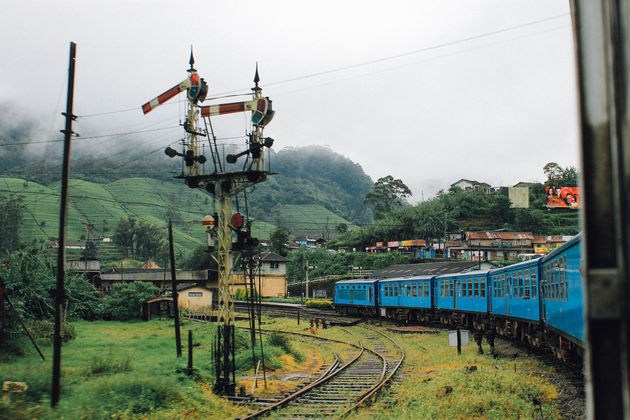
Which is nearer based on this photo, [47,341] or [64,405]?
[64,405]

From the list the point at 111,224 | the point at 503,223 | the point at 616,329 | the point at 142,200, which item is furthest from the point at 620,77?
the point at 142,200

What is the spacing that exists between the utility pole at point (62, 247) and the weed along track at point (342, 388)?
3.98 meters

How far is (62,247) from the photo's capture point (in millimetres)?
10844

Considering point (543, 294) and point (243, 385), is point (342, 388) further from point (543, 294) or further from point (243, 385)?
Answer: point (543, 294)

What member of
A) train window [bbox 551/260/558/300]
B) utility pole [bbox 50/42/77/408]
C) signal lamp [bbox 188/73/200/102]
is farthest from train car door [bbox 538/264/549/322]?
utility pole [bbox 50/42/77/408]

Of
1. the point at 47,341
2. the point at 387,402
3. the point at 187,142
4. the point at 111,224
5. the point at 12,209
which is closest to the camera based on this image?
the point at 387,402

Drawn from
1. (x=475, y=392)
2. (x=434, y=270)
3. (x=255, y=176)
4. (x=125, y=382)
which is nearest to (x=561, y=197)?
(x=434, y=270)

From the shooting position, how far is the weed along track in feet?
35.5

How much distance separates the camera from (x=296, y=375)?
52.2ft

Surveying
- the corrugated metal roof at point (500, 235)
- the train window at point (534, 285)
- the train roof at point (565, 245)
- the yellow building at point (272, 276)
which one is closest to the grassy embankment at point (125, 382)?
the train window at point (534, 285)

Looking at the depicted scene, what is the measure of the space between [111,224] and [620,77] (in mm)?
133665

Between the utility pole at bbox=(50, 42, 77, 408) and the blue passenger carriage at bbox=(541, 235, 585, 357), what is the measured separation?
1025cm

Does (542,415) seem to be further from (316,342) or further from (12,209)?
(12,209)

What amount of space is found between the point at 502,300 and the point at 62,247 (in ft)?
51.4
